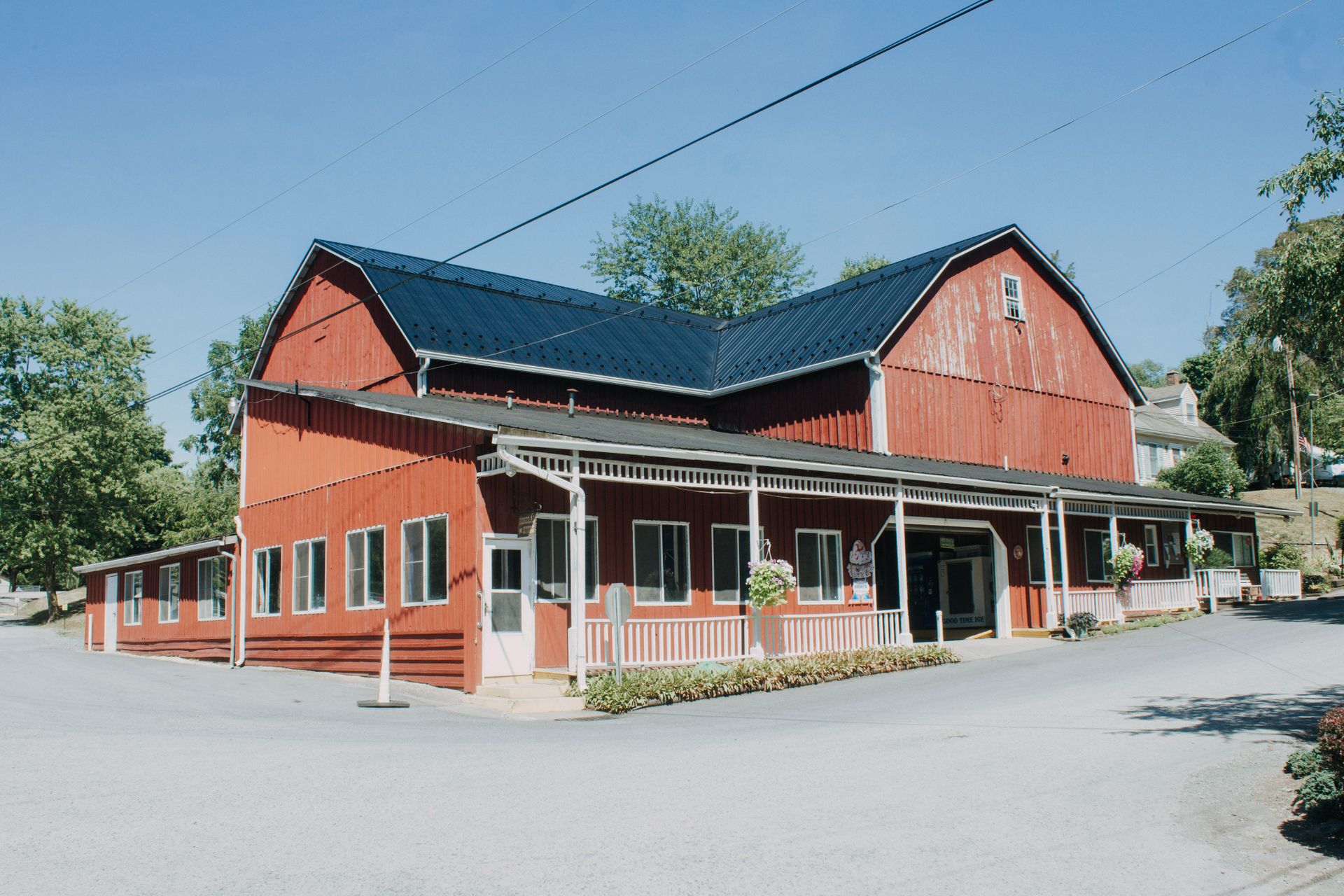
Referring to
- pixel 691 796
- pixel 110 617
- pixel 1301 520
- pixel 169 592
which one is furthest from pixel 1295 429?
pixel 691 796

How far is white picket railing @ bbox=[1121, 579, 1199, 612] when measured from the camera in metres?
26.9

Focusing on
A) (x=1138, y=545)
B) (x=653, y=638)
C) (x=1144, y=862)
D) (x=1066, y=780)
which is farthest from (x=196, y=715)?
(x=1138, y=545)

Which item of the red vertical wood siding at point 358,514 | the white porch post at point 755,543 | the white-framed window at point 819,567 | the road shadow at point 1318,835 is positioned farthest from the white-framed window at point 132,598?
the road shadow at point 1318,835

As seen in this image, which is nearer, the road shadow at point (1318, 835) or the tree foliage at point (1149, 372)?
the road shadow at point (1318, 835)

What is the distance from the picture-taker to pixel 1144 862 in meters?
7.14

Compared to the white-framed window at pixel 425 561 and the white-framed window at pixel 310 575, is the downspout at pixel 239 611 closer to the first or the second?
the white-framed window at pixel 310 575

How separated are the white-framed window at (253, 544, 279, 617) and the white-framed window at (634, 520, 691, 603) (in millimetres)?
8584

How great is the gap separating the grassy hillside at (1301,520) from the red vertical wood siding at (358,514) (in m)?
31.7

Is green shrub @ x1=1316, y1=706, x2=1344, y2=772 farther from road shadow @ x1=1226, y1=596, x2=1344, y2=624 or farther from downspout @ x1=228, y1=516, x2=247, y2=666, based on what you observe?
downspout @ x1=228, y1=516, x2=247, y2=666

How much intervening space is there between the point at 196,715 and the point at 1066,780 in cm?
1064

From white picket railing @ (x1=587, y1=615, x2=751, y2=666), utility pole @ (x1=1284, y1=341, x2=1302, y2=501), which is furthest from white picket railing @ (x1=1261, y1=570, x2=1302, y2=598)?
white picket railing @ (x1=587, y1=615, x2=751, y2=666)

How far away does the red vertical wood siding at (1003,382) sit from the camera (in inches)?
1025

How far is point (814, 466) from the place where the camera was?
19656 millimetres

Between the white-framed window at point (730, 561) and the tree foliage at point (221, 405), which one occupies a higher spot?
the tree foliage at point (221, 405)
